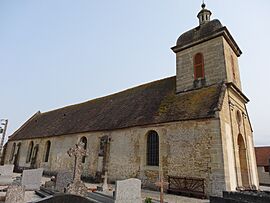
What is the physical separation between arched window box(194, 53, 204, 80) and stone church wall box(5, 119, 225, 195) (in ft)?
13.9

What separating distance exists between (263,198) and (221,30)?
1059 centimetres

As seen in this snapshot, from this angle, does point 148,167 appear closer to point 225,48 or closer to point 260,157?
Answer: point 225,48

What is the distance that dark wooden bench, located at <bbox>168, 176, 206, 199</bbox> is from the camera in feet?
32.7

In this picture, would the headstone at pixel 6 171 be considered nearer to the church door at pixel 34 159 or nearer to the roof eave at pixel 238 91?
the church door at pixel 34 159

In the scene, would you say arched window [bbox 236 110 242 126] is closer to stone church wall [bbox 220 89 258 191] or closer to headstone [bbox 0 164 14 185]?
stone church wall [bbox 220 89 258 191]

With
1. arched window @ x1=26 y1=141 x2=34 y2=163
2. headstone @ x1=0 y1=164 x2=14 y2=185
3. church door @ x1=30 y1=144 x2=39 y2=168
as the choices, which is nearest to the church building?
church door @ x1=30 y1=144 x2=39 y2=168

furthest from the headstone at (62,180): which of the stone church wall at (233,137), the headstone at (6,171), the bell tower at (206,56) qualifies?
the bell tower at (206,56)

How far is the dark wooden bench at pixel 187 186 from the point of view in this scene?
997 centimetres

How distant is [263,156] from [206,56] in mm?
22310

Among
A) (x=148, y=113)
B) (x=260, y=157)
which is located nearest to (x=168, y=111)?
(x=148, y=113)

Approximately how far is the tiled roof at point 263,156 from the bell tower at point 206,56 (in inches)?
723

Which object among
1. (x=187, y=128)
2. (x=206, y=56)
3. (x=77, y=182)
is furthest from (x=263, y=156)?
(x=77, y=182)

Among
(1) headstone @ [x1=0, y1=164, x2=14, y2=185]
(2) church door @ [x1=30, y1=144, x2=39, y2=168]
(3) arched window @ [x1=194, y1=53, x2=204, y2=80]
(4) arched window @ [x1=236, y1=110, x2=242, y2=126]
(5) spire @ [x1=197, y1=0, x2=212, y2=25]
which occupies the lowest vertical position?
(1) headstone @ [x1=0, y1=164, x2=14, y2=185]

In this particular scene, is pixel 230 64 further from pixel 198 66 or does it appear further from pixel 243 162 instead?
pixel 243 162
